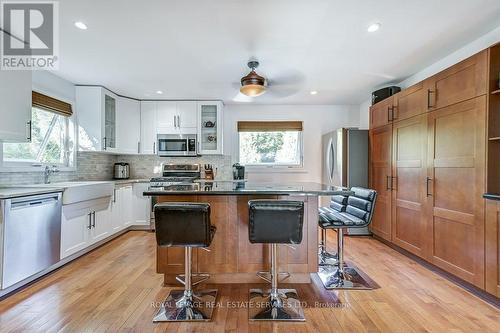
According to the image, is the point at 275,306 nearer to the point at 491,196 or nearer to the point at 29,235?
the point at 491,196

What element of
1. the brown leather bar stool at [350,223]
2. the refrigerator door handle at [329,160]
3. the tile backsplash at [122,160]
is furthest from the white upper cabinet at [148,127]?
the brown leather bar stool at [350,223]

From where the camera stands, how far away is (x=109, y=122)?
4238 mm

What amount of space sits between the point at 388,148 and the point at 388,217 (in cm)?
99

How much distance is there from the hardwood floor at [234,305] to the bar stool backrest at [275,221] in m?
0.64

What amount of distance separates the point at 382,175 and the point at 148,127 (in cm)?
414

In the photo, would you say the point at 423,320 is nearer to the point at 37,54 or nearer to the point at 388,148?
the point at 388,148

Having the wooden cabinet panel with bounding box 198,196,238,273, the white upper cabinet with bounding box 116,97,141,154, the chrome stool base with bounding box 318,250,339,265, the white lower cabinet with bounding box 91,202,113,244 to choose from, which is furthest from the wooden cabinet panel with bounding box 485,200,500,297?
the white upper cabinet with bounding box 116,97,141,154

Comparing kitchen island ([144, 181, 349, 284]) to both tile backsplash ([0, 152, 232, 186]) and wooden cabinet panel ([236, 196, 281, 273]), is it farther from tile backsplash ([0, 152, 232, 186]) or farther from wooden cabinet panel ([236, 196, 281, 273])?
tile backsplash ([0, 152, 232, 186])

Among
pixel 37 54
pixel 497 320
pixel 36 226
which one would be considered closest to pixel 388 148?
pixel 497 320

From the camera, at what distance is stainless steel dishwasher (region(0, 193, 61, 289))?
2186 mm

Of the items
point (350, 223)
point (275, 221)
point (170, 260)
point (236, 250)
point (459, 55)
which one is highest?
point (459, 55)

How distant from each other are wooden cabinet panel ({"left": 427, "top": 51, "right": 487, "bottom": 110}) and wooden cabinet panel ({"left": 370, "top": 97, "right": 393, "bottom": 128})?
755 millimetres

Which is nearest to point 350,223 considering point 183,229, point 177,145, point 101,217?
point 183,229

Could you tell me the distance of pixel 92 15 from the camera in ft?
6.85
